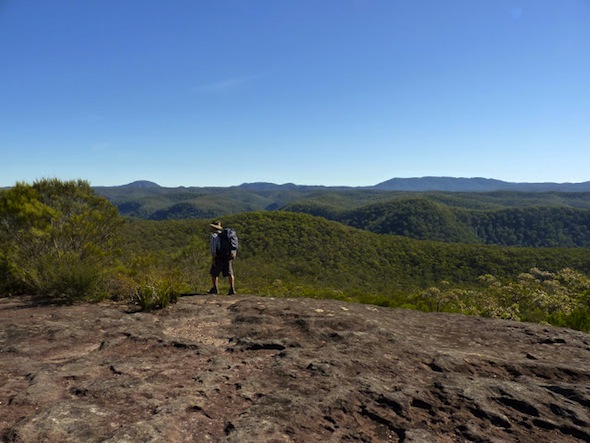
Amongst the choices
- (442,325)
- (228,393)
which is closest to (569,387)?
(442,325)

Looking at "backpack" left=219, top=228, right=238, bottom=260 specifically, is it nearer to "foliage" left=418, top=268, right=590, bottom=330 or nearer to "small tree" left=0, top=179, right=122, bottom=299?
"small tree" left=0, top=179, right=122, bottom=299

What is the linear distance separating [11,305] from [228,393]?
601 centimetres

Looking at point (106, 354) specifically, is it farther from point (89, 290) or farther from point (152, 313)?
point (89, 290)

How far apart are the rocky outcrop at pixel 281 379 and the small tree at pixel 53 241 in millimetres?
945

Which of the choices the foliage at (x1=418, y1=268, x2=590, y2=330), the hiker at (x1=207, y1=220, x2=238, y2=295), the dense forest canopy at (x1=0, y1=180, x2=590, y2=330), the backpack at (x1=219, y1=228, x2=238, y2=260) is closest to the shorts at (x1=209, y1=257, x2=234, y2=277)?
the hiker at (x1=207, y1=220, x2=238, y2=295)

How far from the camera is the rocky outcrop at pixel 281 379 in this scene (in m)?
3.36

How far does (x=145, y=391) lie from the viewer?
3.90 m

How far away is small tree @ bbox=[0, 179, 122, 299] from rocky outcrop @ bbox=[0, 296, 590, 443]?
0.95 metres

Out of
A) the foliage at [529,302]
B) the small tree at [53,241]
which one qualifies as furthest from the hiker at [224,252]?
the foliage at [529,302]

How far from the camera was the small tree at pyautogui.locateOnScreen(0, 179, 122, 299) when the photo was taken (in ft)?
25.3

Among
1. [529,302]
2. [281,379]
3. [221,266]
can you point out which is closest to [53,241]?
[221,266]

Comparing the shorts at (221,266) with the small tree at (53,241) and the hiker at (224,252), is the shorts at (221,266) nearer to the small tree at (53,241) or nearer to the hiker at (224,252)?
the hiker at (224,252)

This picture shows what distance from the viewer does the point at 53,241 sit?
857 cm

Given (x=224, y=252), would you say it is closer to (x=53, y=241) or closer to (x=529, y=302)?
(x=53, y=241)
